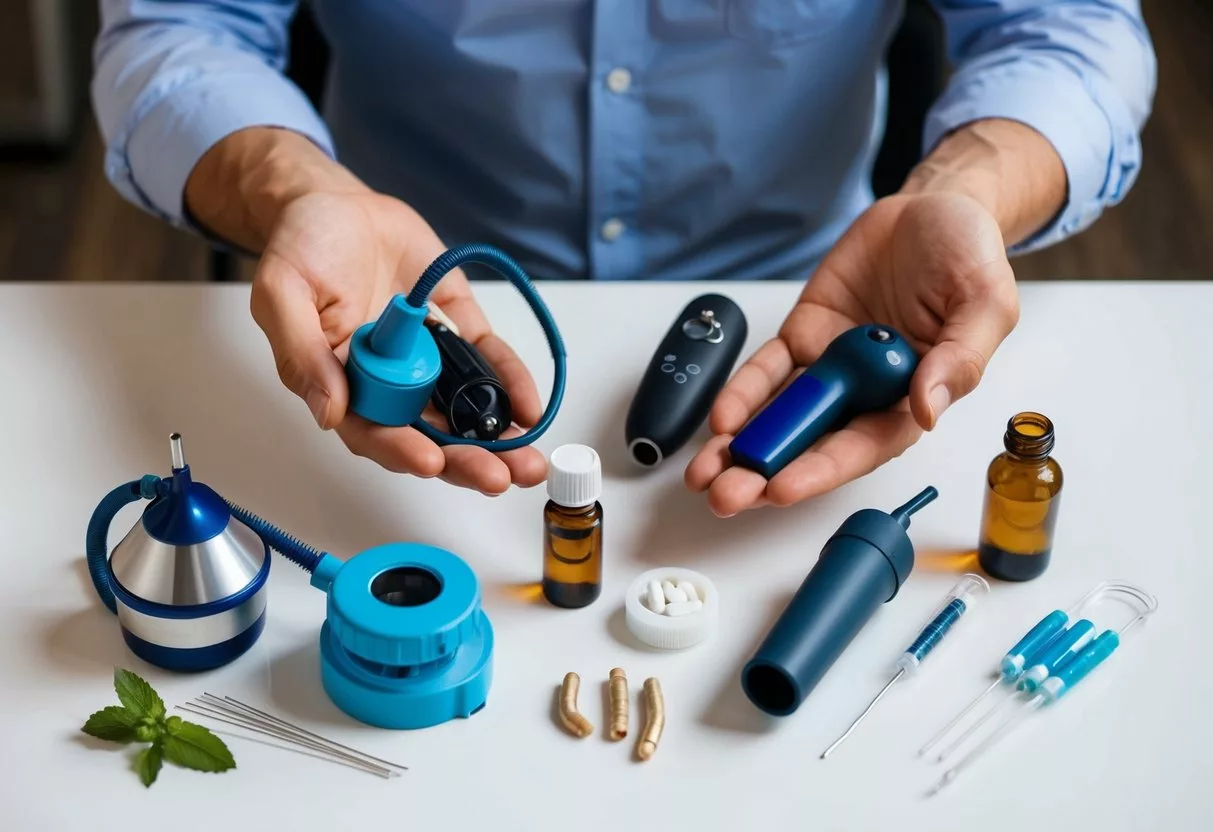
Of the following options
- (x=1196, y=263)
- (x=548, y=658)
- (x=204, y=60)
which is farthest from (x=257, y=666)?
(x=1196, y=263)

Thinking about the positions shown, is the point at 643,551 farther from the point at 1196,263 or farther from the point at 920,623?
the point at 1196,263

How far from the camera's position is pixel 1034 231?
1.26 m

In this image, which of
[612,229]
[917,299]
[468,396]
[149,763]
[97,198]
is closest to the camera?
[149,763]

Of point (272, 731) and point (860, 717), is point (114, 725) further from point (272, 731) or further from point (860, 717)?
point (860, 717)

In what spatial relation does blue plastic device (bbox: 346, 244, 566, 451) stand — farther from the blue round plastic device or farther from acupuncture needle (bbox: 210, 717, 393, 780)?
acupuncture needle (bbox: 210, 717, 393, 780)

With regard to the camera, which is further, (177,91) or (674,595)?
(177,91)

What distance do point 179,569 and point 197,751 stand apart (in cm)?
10

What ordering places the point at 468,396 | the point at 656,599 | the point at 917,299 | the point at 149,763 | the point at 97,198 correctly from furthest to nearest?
the point at 97,198 → the point at 917,299 → the point at 468,396 → the point at 656,599 → the point at 149,763

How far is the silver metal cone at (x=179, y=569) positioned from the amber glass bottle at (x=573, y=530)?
7.4 inches

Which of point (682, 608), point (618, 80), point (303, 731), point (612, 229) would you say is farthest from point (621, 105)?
point (303, 731)

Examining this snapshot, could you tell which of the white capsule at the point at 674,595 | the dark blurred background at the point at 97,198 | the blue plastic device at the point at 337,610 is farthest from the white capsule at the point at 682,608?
the dark blurred background at the point at 97,198

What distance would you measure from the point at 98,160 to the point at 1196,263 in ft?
7.04

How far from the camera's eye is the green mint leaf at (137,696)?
750 mm

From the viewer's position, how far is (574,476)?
0.81m
